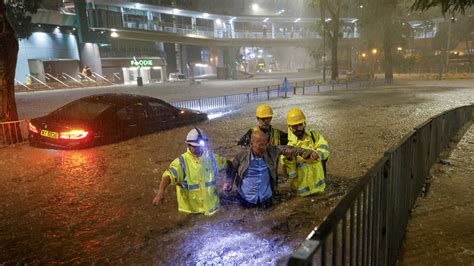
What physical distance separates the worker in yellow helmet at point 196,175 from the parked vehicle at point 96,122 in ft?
16.1

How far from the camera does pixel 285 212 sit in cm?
484

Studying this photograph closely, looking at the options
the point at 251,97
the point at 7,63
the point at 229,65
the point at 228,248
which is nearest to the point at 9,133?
the point at 7,63

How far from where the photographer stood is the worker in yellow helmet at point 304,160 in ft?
16.2

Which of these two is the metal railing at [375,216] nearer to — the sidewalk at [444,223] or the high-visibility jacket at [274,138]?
the sidewalk at [444,223]

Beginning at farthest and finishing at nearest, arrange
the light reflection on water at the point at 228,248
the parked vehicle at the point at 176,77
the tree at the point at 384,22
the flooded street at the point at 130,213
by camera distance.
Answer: the parked vehicle at the point at 176,77
the tree at the point at 384,22
the flooded street at the point at 130,213
the light reflection on water at the point at 228,248

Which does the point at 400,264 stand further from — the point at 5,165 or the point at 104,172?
the point at 5,165

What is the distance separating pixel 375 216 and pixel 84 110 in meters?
8.07

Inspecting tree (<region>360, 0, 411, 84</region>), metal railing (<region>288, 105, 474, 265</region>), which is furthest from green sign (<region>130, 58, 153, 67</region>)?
metal railing (<region>288, 105, 474, 265</region>)

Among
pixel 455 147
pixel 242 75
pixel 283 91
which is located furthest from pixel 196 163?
pixel 242 75

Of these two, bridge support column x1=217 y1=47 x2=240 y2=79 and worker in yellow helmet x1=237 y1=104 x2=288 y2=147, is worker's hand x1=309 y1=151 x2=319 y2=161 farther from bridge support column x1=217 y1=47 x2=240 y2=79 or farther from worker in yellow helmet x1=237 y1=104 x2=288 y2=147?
bridge support column x1=217 y1=47 x2=240 y2=79

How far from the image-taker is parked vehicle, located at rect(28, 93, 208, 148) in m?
8.41

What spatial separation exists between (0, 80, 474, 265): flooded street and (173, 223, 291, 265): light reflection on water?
1 centimetres

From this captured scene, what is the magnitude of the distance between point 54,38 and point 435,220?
3742 centimetres

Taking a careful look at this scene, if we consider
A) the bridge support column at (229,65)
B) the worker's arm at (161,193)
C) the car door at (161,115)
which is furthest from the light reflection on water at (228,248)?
the bridge support column at (229,65)
